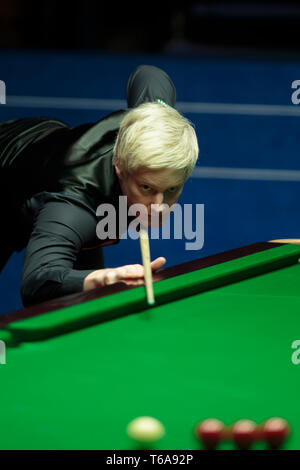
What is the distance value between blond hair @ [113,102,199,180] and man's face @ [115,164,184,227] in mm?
24

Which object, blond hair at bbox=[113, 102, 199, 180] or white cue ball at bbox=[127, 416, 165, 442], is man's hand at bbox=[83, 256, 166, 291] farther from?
white cue ball at bbox=[127, 416, 165, 442]

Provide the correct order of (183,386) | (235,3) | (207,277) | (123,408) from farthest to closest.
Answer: (235,3)
(207,277)
(183,386)
(123,408)

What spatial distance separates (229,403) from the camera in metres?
1.35

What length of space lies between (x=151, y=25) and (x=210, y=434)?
919 centimetres

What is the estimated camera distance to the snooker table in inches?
49.7

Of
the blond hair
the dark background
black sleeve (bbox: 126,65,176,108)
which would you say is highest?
the dark background

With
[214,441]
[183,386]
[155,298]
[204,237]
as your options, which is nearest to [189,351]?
[183,386]

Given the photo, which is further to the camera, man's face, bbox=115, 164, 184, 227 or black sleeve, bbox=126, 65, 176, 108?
black sleeve, bbox=126, 65, 176, 108

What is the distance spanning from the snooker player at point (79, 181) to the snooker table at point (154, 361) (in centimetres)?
22

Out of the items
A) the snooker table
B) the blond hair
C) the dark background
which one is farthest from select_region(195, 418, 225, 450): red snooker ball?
the dark background

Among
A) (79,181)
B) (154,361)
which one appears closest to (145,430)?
(154,361)

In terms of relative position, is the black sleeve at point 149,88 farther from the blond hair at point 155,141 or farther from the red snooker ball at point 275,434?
the red snooker ball at point 275,434
